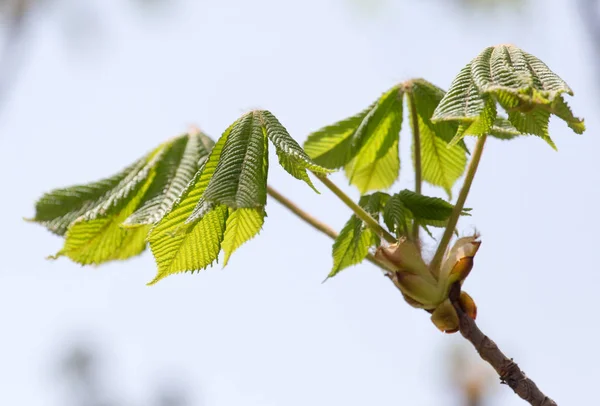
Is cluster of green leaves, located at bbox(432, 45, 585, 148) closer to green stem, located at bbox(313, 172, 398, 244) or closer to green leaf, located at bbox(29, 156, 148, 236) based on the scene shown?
green stem, located at bbox(313, 172, 398, 244)

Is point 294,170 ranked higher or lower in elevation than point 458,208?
higher

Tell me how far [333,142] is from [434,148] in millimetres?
303

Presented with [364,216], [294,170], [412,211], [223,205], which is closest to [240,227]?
[223,205]

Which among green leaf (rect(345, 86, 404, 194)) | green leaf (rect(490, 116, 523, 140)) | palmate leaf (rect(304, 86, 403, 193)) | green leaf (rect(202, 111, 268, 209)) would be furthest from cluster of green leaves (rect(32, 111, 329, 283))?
green leaf (rect(490, 116, 523, 140))

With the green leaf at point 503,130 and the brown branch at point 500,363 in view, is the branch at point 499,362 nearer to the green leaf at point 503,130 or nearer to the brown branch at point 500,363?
the brown branch at point 500,363

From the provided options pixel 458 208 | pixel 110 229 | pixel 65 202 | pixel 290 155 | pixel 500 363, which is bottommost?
pixel 500 363

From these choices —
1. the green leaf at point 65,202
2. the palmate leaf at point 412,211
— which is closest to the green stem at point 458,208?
the palmate leaf at point 412,211

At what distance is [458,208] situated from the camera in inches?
67.5

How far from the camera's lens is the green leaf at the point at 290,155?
148 cm

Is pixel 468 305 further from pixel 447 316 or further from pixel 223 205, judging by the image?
pixel 223 205

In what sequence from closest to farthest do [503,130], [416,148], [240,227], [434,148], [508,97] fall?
[508,97] < [240,227] < [503,130] < [416,148] < [434,148]

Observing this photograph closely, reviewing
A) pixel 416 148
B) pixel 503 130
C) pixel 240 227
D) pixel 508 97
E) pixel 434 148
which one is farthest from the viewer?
pixel 434 148

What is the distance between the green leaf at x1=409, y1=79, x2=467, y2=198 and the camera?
2.09 m

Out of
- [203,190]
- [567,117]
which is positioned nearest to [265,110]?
[203,190]
